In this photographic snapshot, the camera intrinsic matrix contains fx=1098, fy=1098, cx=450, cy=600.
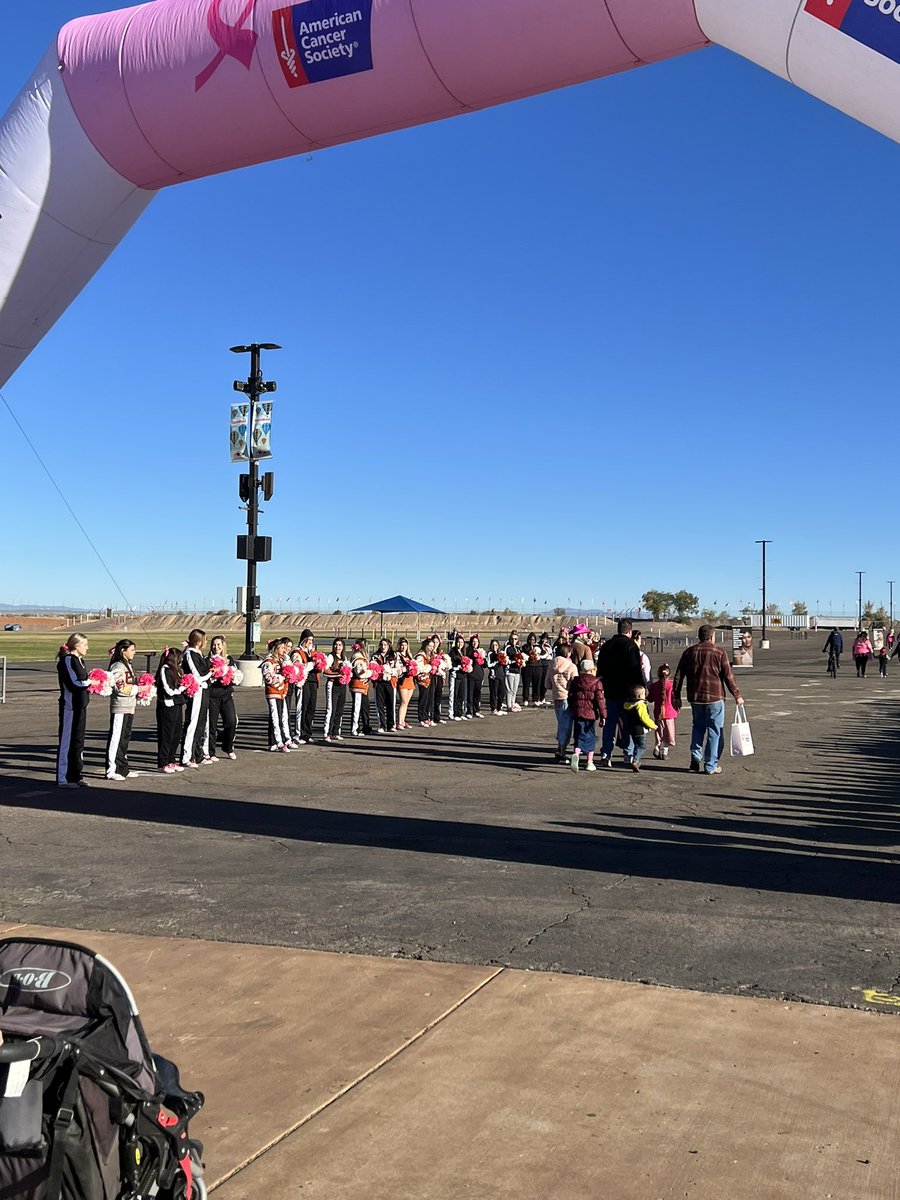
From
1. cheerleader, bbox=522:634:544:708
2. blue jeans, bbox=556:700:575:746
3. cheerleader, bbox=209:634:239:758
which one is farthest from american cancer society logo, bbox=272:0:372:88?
cheerleader, bbox=522:634:544:708

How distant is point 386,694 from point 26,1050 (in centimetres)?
1675

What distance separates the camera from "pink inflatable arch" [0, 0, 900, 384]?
6.87 metres

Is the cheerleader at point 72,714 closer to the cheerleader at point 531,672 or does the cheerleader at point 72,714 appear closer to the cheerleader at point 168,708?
the cheerleader at point 168,708

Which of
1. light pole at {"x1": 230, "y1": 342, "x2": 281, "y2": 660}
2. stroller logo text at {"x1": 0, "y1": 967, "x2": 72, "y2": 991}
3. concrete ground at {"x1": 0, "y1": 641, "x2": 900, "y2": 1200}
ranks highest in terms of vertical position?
light pole at {"x1": 230, "y1": 342, "x2": 281, "y2": 660}

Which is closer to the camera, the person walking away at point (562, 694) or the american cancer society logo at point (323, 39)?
the american cancer society logo at point (323, 39)

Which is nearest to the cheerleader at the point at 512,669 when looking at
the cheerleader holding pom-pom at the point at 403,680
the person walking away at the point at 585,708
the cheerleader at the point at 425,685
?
the cheerleader at the point at 425,685

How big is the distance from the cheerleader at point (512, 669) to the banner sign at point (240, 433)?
838 cm

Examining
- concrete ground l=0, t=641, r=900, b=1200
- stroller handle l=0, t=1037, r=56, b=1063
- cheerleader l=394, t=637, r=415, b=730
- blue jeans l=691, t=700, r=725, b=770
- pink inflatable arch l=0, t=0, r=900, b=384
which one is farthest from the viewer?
cheerleader l=394, t=637, r=415, b=730

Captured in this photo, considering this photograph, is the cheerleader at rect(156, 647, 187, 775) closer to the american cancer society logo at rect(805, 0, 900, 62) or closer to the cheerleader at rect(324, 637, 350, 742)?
the cheerleader at rect(324, 637, 350, 742)

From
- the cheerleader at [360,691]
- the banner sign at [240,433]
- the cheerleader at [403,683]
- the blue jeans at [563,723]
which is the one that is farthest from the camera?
the banner sign at [240,433]

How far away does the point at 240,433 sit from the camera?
88.5 feet

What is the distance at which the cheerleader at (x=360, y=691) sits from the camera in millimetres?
18031

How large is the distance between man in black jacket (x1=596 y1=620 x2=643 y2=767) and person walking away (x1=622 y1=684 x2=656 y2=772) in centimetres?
19

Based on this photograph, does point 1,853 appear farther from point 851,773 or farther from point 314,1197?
point 851,773
